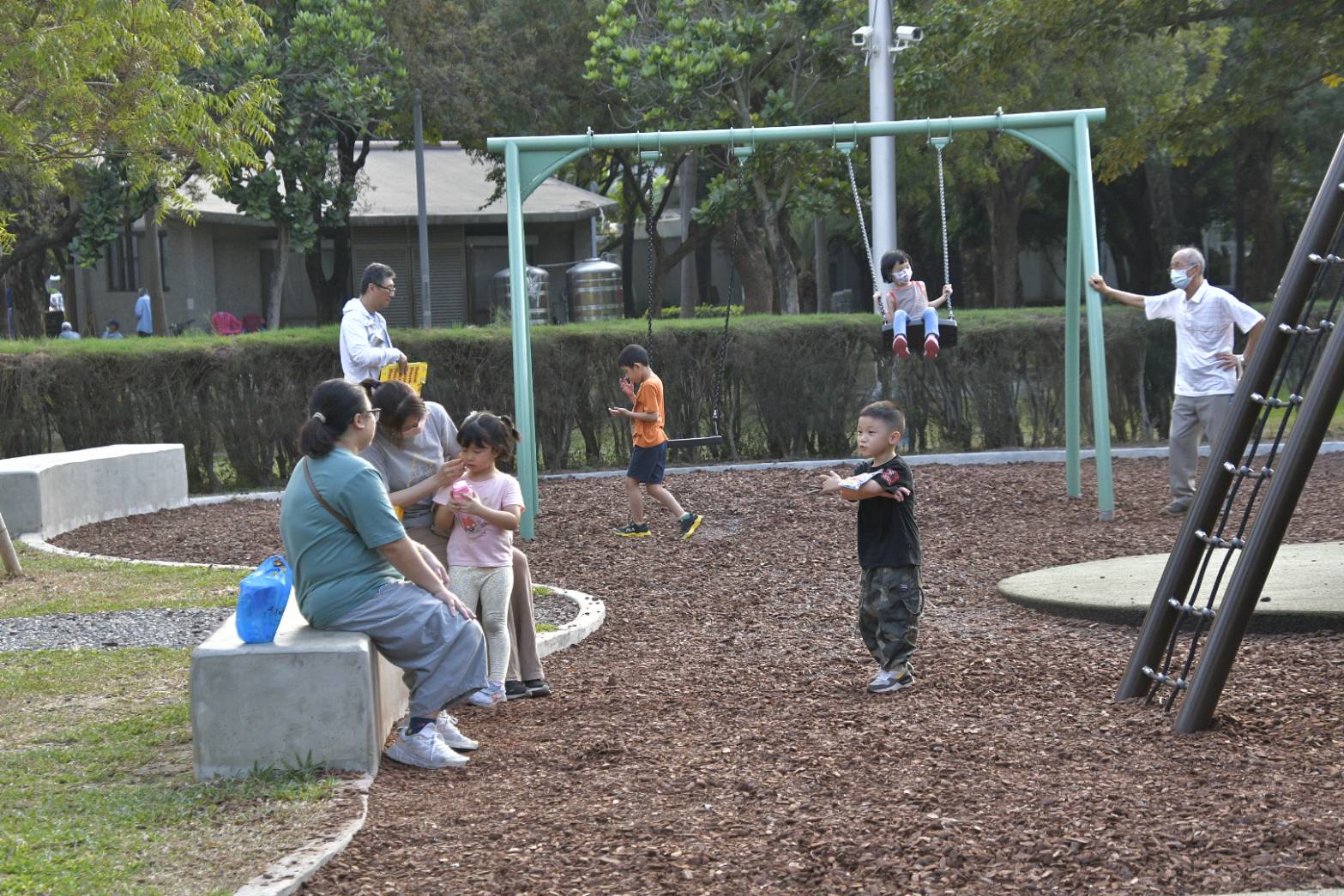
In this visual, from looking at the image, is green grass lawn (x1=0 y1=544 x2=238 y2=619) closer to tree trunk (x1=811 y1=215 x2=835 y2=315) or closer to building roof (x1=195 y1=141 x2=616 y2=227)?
building roof (x1=195 y1=141 x2=616 y2=227)

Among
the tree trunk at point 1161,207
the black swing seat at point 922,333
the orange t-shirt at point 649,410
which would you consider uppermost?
the tree trunk at point 1161,207

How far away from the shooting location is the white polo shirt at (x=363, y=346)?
9367mm

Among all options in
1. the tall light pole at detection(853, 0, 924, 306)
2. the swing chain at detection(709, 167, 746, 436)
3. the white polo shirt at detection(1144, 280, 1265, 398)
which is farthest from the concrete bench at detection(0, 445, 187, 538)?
the white polo shirt at detection(1144, 280, 1265, 398)

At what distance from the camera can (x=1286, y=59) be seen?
62.8ft

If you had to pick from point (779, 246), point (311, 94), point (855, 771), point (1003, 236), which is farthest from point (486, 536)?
point (1003, 236)

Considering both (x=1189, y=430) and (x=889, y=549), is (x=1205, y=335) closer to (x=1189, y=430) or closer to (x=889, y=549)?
(x=1189, y=430)

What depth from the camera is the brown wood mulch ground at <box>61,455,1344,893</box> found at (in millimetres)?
3975

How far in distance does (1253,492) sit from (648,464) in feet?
20.0

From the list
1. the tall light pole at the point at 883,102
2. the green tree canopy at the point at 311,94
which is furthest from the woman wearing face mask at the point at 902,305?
the green tree canopy at the point at 311,94

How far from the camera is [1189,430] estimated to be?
1067cm

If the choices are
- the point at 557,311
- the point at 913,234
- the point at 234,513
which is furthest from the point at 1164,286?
the point at 234,513

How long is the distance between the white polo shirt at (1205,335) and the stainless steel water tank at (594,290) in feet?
75.2

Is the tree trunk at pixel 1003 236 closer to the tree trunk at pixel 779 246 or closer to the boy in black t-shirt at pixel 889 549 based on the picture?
the tree trunk at pixel 779 246

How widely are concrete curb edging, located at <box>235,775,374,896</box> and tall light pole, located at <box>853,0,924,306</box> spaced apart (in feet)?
38.9
